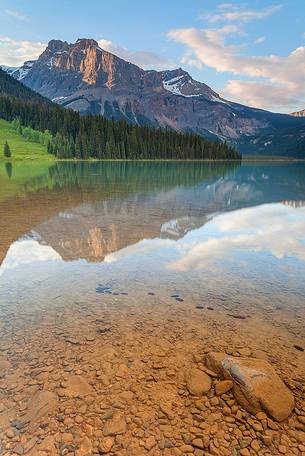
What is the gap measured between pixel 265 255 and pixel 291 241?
191 inches

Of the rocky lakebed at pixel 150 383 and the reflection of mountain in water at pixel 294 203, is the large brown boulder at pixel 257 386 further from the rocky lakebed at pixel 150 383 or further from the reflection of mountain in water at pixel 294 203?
the reflection of mountain in water at pixel 294 203

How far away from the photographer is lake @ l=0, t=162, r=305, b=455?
27.0 feet

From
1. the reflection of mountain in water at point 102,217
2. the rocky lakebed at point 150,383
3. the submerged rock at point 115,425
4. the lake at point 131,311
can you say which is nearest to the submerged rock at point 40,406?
the rocky lakebed at point 150,383

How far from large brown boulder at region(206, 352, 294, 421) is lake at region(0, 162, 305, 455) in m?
0.65

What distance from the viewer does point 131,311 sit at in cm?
1261

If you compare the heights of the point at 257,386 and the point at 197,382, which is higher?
the point at 257,386

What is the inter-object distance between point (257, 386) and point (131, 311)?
18.6 ft

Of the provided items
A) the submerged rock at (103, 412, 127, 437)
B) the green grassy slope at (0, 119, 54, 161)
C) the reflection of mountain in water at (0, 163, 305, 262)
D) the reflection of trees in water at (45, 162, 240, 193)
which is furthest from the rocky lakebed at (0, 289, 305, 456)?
the green grassy slope at (0, 119, 54, 161)

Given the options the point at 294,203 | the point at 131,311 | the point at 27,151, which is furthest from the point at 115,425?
the point at 27,151

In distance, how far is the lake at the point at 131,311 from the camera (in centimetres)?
823

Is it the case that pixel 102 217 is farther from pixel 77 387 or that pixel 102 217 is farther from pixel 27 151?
pixel 27 151

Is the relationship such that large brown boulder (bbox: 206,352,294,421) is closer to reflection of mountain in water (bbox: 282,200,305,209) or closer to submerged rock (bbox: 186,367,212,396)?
submerged rock (bbox: 186,367,212,396)

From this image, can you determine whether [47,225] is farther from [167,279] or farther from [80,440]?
[80,440]

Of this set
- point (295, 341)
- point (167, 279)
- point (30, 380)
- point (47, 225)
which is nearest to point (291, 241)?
point (167, 279)
